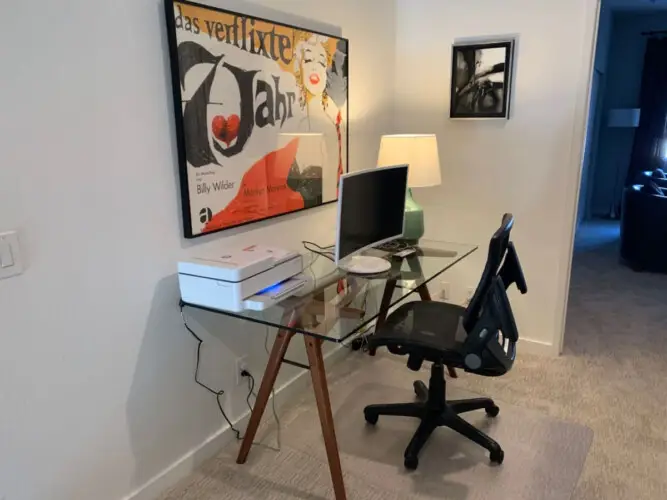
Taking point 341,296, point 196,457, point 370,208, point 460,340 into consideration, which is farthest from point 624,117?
point 196,457

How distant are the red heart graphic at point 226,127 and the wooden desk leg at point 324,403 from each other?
30.8 inches

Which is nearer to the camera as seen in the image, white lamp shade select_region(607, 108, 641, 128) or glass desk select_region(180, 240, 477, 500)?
glass desk select_region(180, 240, 477, 500)

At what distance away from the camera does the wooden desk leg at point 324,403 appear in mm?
1711

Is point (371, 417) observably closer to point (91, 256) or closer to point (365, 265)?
point (365, 265)

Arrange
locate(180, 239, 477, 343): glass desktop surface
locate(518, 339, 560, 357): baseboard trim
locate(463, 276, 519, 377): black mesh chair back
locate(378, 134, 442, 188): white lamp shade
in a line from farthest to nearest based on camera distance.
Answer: locate(518, 339, 560, 357): baseboard trim < locate(378, 134, 442, 188): white lamp shade < locate(463, 276, 519, 377): black mesh chair back < locate(180, 239, 477, 343): glass desktop surface

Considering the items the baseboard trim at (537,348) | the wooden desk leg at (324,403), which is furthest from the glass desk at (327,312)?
the baseboard trim at (537,348)

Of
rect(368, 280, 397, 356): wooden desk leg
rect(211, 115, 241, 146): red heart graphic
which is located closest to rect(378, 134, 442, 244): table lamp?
rect(368, 280, 397, 356): wooden desk leg

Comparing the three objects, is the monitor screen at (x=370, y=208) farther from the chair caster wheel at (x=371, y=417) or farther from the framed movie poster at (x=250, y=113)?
the chair caster wheel at (x=371, y=417)

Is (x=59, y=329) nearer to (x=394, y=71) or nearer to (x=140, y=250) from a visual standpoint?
(x=140, y=250)

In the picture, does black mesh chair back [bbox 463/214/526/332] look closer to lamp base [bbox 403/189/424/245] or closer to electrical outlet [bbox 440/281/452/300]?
lamp base [bbox 403/189/424/245]

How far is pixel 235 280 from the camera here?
170 centimetres

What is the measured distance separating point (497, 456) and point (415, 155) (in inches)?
54.2

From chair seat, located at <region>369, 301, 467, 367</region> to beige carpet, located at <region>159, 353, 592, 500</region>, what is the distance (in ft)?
1.45

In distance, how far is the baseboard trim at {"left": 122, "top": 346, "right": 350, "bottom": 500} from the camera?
1.86 metres
